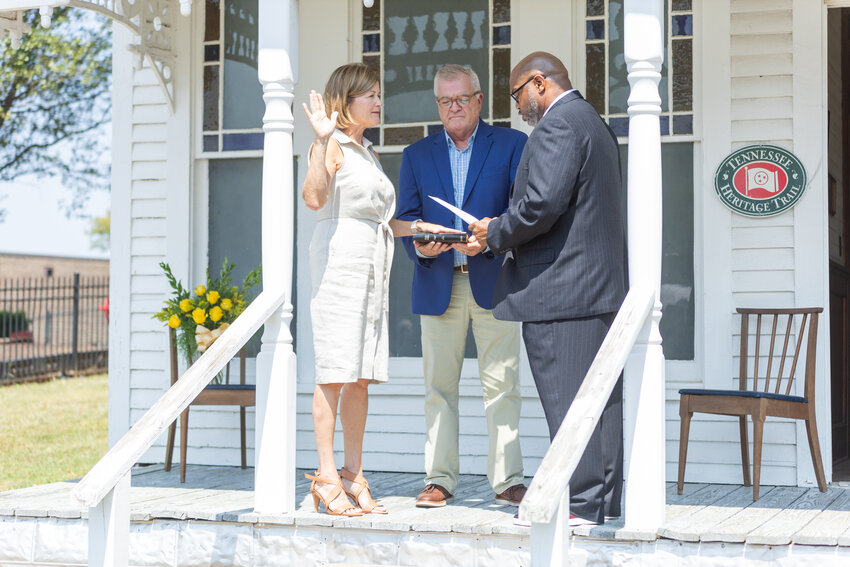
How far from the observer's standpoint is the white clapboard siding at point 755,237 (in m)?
5.30

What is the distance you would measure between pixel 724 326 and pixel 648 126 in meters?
1.86

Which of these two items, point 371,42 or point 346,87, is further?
point 371,42

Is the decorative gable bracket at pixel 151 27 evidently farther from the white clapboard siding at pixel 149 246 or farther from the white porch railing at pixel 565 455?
the white porch railing at pixel 565 455

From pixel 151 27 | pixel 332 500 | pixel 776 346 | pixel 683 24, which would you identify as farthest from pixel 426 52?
pixel 332 500

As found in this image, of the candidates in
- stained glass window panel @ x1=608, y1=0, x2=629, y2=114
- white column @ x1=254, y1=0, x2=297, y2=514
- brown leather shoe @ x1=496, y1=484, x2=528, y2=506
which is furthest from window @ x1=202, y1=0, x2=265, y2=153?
brown leather shoe @ x1=496, y1=484, x2=528, y2=506

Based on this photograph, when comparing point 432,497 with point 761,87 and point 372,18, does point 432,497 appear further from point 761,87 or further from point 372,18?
point 372,18

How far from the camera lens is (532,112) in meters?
3.94

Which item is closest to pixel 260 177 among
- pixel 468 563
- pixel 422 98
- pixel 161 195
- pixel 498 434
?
pixel 161 195

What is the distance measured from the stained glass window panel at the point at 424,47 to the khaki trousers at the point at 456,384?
1824 mm

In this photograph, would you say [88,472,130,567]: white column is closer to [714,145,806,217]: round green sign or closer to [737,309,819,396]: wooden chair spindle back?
[737,309,819,396]: wooden chair spindle back

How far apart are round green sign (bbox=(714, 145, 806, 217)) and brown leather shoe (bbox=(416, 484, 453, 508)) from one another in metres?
2.23

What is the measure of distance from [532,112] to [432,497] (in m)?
1.63

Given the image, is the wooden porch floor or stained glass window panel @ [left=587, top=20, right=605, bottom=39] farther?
stained glass window panel @ [left=587, top=20, right=605, bottom=39]

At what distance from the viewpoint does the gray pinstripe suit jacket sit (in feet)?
12.1
